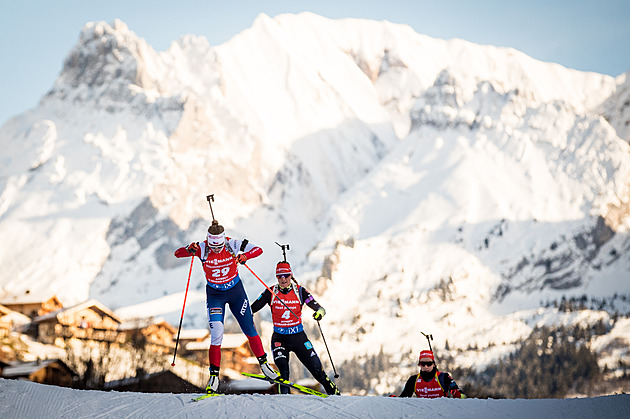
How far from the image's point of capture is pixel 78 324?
41406 millimetres

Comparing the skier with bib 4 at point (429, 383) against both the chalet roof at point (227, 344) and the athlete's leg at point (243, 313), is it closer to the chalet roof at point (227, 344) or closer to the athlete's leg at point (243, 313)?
the athlete's leg at point (243, 313)

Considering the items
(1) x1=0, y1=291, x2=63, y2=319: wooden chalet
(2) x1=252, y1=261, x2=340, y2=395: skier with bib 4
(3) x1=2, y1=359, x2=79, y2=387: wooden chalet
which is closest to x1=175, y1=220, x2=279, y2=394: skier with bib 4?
(2) x1=252, y1=261, x2=340, y2=395: skier with bib 4

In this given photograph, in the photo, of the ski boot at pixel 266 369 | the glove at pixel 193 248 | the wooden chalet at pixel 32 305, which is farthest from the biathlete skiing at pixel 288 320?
the wooden chalet at pixel 32 305

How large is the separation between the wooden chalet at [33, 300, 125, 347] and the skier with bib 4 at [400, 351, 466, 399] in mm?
26872

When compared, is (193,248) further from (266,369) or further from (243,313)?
(266,369)

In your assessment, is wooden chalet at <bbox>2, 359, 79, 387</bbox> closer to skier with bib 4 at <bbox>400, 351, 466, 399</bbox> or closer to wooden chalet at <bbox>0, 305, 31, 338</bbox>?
wooden chalet at <bbox>0, 305, 31, 338</bbox>

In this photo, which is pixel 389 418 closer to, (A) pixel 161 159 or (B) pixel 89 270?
(B) pixel 89 270

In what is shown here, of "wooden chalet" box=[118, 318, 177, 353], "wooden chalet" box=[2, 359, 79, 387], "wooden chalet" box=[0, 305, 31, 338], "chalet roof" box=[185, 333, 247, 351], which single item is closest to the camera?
"wooden chalet" box=[2, 359, 79, 387]

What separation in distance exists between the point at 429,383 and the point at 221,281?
4.08 metres

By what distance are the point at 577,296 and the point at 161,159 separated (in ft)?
418

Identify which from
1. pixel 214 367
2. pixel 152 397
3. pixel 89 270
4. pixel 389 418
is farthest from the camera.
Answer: pixel 89 270

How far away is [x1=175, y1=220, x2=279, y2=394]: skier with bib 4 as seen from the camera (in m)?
10.9

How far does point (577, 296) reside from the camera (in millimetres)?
182625

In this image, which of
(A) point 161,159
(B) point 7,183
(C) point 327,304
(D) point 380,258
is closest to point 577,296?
(D) point 380,258
